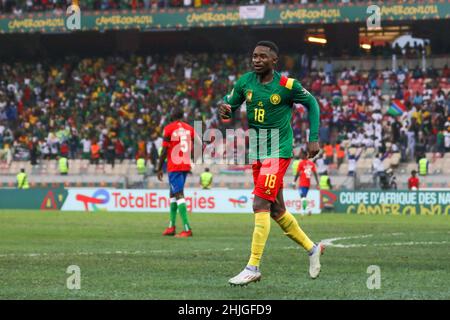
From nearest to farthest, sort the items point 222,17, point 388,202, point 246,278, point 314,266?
point 246,278 → point 314,266 → point 388,202 → point 222,17

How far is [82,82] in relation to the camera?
4894cm

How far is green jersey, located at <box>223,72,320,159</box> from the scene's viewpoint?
10875mm

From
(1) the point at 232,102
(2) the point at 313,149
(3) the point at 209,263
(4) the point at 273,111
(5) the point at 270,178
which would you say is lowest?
(3) the point at 209,263

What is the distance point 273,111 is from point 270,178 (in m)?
0.72

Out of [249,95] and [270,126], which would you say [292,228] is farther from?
[249,95]

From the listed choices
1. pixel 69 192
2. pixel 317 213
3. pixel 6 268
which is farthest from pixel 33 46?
pixel 6 268

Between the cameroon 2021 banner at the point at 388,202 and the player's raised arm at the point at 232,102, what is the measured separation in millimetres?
22632

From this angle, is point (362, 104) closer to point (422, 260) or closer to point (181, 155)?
point (181, 155)

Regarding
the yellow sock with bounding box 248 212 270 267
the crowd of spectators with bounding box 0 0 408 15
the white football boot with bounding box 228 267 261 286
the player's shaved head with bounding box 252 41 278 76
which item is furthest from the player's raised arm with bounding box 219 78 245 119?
the crowd of spectators with bounding box 0 0 408 15

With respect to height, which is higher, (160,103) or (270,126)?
(160,103)

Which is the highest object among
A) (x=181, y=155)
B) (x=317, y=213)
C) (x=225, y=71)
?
(x=225, y=71)

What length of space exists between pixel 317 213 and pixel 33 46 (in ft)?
79.7

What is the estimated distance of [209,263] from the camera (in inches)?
510

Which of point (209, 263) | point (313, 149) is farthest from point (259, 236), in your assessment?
point (209, 263)
